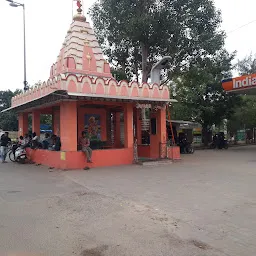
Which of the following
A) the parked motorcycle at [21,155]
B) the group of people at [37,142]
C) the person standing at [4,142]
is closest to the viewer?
the group of people at [37,142]

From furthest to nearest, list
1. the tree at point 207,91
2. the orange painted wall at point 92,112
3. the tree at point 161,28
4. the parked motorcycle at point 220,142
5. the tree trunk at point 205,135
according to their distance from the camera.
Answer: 1. the tree trunk at point 205,135
2. the parked motorcycle at point 220,142
3. the tree at point 207,91
4. the tree at point 161,28
5. the orange painted wall at point 92,112

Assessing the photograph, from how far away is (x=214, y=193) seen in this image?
289 inches

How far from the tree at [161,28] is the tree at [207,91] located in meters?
1.05

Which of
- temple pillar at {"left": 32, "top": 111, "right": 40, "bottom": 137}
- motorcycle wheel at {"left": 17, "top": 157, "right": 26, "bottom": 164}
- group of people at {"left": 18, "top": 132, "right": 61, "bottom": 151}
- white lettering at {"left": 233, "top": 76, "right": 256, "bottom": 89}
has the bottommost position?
motorcycle wheel at {"left": 17, "top": 157, "right": 26, "bottom": 164}

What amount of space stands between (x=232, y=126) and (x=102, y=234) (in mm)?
28364

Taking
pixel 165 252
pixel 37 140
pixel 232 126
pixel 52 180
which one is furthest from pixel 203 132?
pixel 165 252

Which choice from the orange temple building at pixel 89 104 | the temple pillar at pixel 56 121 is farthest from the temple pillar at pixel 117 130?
the temple pillar at pixel 56 121

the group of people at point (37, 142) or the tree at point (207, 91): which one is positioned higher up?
the tree at point (207, 91)

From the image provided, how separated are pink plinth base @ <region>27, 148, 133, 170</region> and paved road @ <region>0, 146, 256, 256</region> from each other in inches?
76.6

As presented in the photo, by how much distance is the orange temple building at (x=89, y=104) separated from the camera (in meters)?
11.7

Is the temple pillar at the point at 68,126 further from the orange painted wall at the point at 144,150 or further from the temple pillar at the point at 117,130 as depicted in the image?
the temple pillar at the point at 117,130

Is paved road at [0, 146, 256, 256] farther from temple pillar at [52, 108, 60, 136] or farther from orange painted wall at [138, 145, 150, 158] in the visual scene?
temple pillar at [52, 108, 60, 136]

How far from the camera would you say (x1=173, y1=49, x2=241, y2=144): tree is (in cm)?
2220

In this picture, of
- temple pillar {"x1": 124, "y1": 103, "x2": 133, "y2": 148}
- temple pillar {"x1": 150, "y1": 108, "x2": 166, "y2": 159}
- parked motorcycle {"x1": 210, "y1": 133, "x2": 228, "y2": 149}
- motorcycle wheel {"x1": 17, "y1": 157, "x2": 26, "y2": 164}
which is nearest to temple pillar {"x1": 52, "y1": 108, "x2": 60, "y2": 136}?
motorcycle wheel {"x1": 17, "y1": 157, "x2": 26, "y2": 164}
